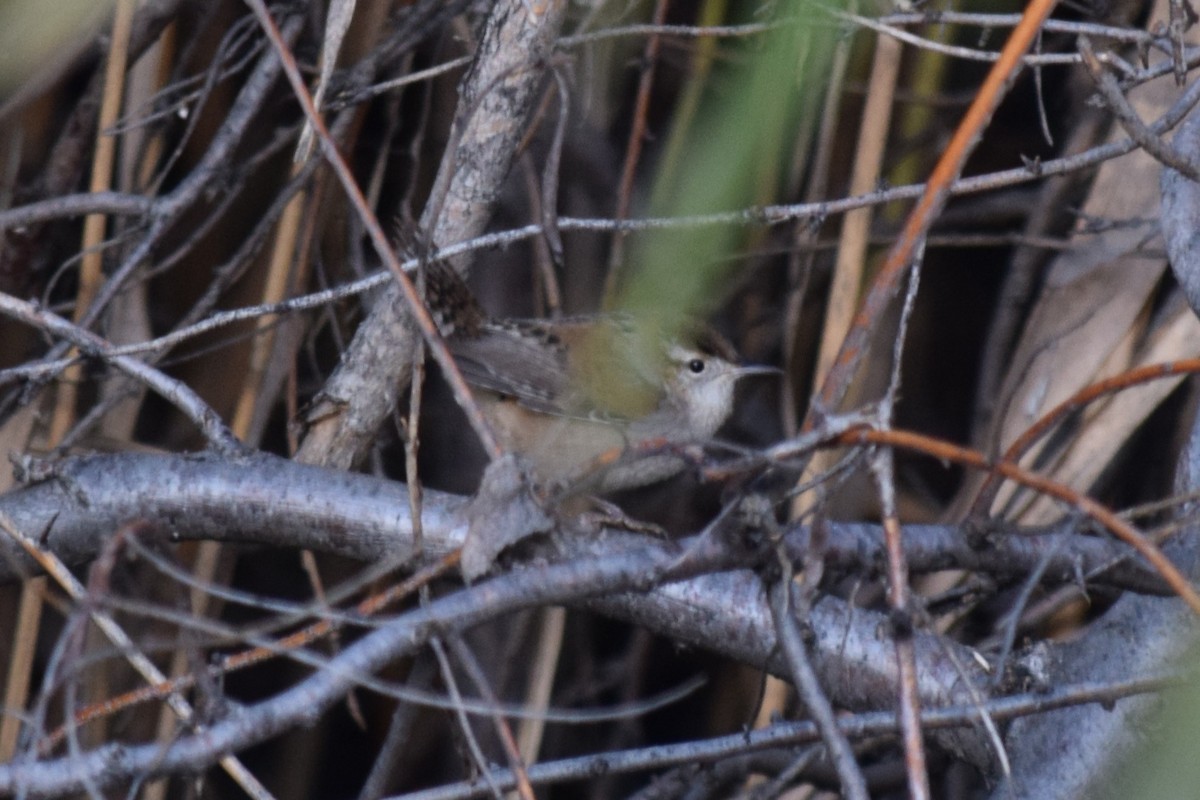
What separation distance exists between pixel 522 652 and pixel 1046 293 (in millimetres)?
1744

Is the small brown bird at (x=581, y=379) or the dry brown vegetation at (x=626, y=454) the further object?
the small brown bird at (x=581, y=379)

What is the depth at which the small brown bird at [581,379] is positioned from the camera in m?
3.41

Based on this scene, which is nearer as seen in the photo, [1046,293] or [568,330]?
[1046,293]

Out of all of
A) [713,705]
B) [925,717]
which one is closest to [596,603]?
[925,717]

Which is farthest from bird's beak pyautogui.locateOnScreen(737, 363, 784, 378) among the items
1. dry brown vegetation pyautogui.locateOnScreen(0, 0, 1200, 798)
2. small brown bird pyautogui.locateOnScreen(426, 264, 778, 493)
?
dry brown vegetation pyautogui.locateOnScreen(0, 0, 1200, 798)

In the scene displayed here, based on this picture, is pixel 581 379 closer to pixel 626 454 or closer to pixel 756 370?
pixel 756 370

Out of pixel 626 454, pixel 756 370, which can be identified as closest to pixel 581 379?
pixel 756 370

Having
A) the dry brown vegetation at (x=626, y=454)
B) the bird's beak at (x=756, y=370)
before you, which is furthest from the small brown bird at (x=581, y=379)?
the dry brown vegetation at (x=626, y=454)

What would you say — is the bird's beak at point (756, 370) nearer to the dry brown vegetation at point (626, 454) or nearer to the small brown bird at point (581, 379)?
the small brown bird at point (581, 379)

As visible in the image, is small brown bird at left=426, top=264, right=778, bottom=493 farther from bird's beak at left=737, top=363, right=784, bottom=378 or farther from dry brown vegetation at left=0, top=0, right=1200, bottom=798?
dry brown vegetation at left=0, top=0, right=1200, bottom=798

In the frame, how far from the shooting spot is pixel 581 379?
3.54m

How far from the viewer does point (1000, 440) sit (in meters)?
3.15

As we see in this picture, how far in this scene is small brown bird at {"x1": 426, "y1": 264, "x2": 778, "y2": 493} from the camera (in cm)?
341

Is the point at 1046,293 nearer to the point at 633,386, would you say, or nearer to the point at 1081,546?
the point at 633,386
